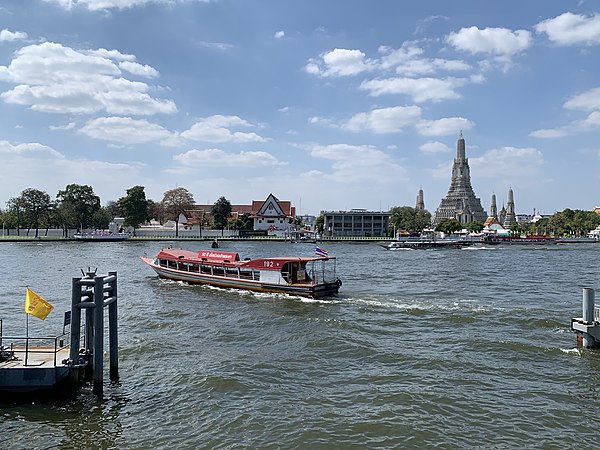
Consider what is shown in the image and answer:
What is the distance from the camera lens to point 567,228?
16038 centimetres

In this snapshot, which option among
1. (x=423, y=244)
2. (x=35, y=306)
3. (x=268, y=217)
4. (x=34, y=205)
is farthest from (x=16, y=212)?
(x=35, y=306)

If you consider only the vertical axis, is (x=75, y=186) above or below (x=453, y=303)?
above

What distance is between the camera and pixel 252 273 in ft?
127

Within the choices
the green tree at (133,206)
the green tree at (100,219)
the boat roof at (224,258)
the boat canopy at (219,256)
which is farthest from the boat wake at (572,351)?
the green tree at (100,219)

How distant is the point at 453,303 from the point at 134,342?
20.1m

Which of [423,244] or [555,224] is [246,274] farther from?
[555,224]

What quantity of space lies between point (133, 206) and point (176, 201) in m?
17.1

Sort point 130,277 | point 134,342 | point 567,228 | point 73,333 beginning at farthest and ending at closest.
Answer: point 567,228 < point 130,277 < point 134,342 < point 73,333

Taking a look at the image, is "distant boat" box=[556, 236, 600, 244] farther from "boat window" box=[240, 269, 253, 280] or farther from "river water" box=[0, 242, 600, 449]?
"boat window" box=[240, 269, 253, 280]

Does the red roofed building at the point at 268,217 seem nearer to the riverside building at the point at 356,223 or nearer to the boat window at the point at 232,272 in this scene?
the riverside building at the point at 356,223

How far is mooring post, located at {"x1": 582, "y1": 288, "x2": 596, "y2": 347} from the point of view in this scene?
19.6 metres

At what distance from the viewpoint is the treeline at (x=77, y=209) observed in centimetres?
12562

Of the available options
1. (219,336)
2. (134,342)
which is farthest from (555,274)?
(134,342)

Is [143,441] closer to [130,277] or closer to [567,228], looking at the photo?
[130,277]
